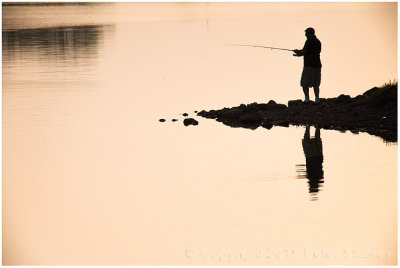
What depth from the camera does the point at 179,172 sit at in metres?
15.7

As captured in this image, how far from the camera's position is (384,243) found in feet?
40.4

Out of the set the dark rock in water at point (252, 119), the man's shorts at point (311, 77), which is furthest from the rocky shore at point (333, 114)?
the man's shorts at point (311, 77)

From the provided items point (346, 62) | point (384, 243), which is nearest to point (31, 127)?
point (384, 243)

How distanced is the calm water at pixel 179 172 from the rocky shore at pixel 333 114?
464 mm

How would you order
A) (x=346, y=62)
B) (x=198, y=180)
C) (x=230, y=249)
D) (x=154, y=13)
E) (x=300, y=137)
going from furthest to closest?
(x=154, y=13) < (x=346, y=62) < (x=300, y=137) < (x=198, y=180) < (x=230, y=249)

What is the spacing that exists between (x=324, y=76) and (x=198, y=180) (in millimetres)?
13796

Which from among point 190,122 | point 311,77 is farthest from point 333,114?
point 190,122

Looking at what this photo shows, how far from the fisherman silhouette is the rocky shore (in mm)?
539

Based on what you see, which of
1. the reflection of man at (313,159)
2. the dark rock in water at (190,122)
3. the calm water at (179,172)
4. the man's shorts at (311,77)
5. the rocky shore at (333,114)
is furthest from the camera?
the dark rock in water at (190,122)

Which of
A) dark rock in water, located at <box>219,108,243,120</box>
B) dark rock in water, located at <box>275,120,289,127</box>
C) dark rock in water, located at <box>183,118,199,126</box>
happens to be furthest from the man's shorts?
dark rock in water, located at <box>183,118,199,126</box>

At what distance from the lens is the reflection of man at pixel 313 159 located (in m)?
14.8

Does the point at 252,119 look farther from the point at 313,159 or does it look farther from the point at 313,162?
the point at 313,162

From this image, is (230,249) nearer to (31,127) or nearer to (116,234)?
(116,234)

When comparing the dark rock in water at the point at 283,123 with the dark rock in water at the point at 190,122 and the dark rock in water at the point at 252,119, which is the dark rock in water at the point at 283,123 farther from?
the dark rock in water at the point at 190,122
